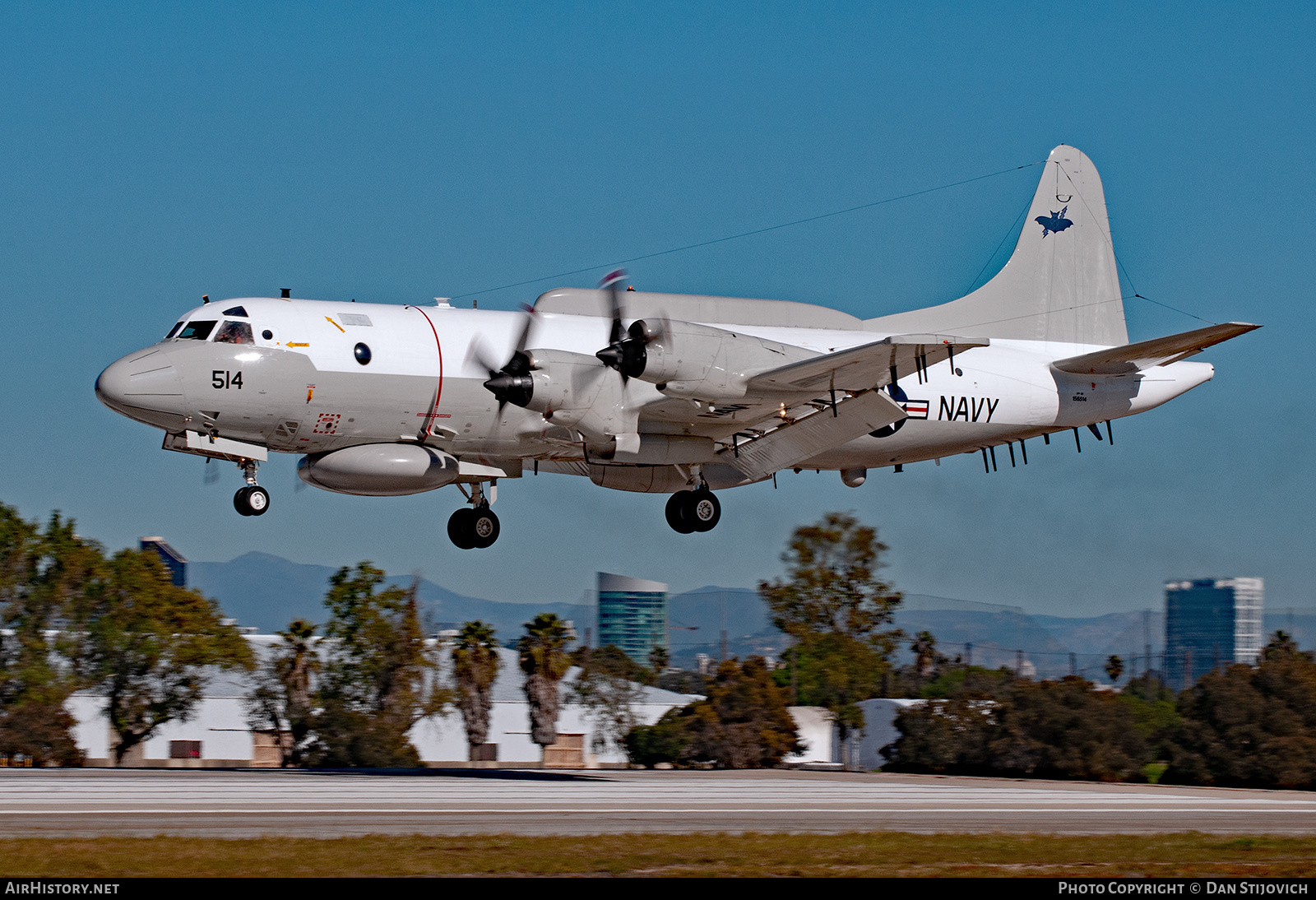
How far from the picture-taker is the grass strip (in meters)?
14.0

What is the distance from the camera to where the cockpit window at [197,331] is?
77.8 ft

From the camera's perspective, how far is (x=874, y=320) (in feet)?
98.5

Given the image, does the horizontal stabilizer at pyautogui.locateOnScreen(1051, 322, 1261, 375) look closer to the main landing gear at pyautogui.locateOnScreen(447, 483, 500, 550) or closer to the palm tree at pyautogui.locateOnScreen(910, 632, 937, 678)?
the main landing gear at pyautogui.locateOnScreen(447, 483, 500, 550)

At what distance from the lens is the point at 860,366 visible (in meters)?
24.3

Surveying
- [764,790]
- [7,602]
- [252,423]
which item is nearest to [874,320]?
[764,790]

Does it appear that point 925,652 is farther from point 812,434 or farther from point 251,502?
point 251,502

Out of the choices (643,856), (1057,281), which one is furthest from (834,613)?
(643,856)

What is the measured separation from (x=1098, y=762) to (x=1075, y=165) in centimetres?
1700

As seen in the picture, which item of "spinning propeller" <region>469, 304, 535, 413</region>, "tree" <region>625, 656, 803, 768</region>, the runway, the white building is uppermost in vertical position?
"spinning propeller" <region>469, 304, 535, 413</region>

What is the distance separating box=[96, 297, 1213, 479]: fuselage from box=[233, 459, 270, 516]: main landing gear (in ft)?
1.83

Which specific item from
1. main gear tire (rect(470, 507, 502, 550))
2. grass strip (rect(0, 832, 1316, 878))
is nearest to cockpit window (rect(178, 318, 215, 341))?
main gear tire (rect(470, 507, 502, 550))

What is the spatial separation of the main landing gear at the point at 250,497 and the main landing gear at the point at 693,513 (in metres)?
7.57

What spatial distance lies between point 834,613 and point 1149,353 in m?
30.4

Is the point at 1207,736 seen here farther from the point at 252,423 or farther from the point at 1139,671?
the point at 252,423
